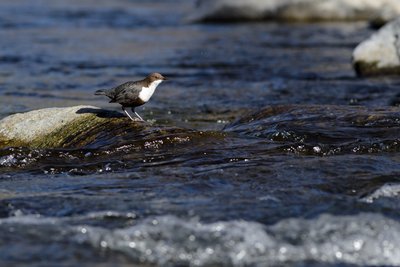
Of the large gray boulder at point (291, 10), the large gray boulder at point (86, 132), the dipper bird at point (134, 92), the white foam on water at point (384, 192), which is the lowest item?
the large gray boulder at point (291, 10)

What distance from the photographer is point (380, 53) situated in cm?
1106

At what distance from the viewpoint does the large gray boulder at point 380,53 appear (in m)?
10.9

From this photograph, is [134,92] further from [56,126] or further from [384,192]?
[384,192]

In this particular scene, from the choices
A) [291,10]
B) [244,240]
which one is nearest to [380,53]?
[291,10]

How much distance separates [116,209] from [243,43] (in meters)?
9.88

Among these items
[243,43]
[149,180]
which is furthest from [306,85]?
[149,180]

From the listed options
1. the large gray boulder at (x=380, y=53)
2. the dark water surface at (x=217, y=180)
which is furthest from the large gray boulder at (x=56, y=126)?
the large gray boulder at (x=380, y=53)

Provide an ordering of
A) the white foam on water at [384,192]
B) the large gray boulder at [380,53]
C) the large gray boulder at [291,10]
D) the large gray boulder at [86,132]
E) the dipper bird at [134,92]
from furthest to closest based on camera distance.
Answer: the large gray boulder at [291,10]
the large gray boulder at [380,53]
the dipper bird at [134,92]
the large gray boulder at [86,132]
the white foam on water at [384,192]

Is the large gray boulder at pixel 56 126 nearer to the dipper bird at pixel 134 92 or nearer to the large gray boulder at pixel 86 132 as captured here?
the large gray boulder at pixel 86 132

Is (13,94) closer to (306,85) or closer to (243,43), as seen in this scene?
(306,85)

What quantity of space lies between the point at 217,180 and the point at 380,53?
6.03m

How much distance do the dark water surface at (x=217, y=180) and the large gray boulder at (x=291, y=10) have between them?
21.2 feet

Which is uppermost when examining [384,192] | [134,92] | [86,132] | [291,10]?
[134,92]

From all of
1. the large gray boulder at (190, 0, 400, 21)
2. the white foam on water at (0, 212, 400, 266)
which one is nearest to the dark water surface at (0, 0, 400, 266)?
the white foam on water at (0, 212, 400, 266)
